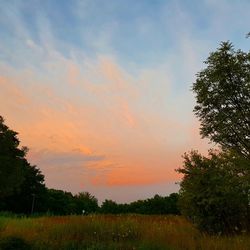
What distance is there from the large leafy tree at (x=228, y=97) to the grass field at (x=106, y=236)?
184 inches

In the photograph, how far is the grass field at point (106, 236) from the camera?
14758 millimetres

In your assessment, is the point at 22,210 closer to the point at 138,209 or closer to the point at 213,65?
the point at 138,209

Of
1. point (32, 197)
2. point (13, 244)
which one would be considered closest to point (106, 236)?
point (13, 244)

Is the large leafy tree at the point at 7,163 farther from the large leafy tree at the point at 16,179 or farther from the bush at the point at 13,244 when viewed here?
the bush at the point at 13,244

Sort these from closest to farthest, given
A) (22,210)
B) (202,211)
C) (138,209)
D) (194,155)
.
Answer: (202,211) → (194,155) → (138,209) → (22,210)

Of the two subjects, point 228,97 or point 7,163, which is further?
point 7,163

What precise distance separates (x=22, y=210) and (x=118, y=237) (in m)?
50.7

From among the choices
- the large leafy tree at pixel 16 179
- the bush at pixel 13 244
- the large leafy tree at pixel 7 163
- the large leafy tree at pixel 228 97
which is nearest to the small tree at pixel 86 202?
the large leafy tree at pixel 16 179

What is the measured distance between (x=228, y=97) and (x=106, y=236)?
8944 mm

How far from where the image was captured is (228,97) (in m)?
21.4

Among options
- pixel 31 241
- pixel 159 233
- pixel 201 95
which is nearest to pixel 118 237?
pixel 159 233

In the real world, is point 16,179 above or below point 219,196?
above

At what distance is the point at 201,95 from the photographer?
2197 centimetres

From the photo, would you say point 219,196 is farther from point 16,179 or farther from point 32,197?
point 32,197
